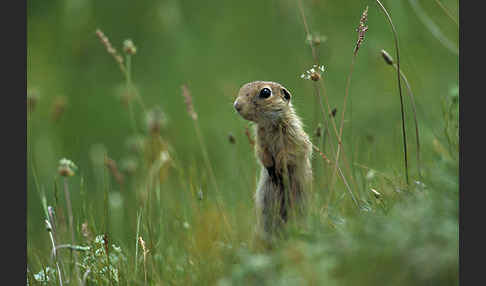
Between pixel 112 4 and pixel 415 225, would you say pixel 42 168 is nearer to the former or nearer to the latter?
pixel 112 4

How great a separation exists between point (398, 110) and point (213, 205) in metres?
4.20

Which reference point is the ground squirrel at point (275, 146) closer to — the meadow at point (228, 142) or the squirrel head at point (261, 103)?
the squirrel head at point (261, 103)

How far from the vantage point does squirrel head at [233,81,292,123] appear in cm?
457

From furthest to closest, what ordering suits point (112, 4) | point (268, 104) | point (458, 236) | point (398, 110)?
point (112, 4) → point (398, 110) → point (268, 104) → point (458, 236)

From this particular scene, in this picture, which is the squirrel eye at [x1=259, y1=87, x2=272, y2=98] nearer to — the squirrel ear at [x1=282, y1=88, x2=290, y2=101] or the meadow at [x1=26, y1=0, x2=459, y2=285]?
the squirrel ear at [x1=282, y1=88, x2=290, y2=101]

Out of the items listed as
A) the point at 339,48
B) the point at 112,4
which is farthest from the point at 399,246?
the point at 112,4

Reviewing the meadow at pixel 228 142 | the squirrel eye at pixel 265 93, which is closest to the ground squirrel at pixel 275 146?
the squirrel eye at pixel 265 93

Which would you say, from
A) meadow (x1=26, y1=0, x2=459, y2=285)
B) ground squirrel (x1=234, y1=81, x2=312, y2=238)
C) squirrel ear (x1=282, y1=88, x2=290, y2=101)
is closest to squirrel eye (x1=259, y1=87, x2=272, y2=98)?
ground squirrel (x1=234, y1=81, x2=312, y2=238)

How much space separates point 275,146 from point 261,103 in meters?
0.36

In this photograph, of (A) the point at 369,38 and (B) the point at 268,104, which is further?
(A) the point at 369,38

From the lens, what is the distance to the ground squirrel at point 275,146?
15.1 ft

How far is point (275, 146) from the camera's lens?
15.6 feet

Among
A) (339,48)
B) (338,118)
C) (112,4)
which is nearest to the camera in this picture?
(338,118)

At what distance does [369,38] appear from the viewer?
28.7ft
